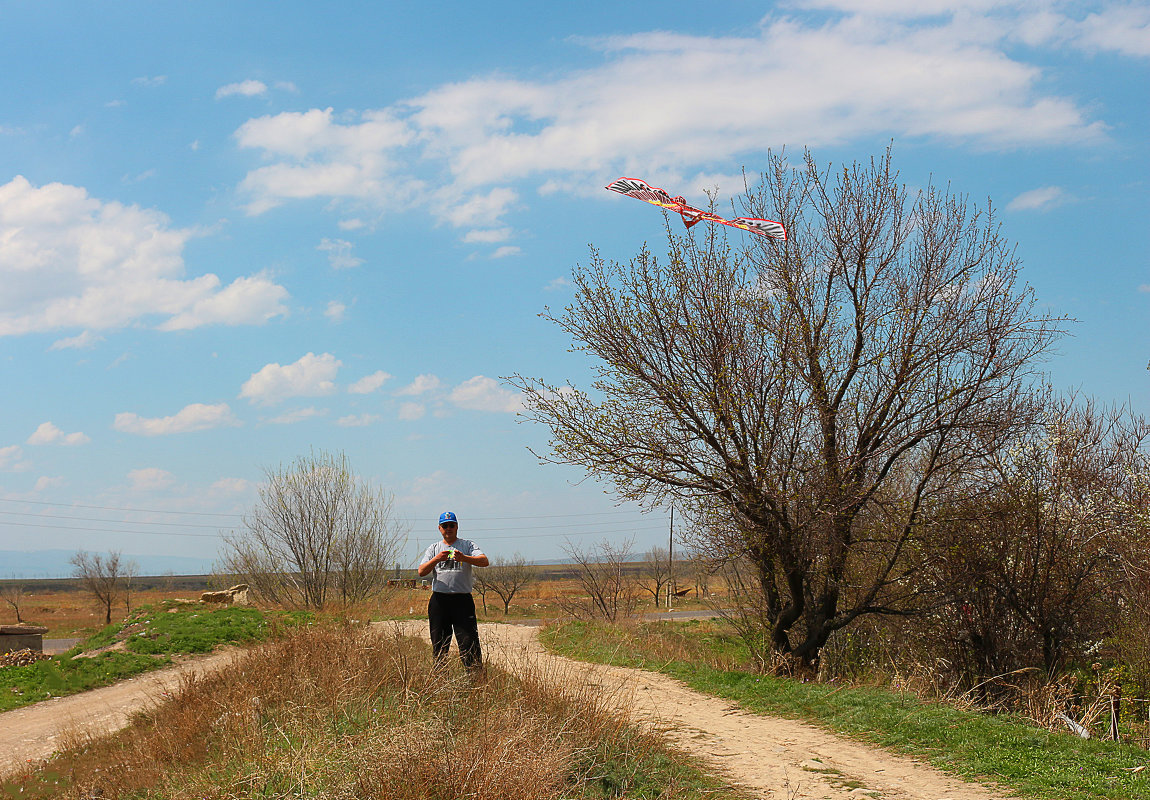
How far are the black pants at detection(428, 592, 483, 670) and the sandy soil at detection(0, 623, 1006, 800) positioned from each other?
0.33 m

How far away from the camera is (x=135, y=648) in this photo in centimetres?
1617

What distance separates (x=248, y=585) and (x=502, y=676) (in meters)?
26.5

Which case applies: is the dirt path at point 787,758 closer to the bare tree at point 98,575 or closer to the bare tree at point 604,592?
the bare tree at point 604,592

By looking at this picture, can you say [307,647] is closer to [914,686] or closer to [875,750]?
[875,750]

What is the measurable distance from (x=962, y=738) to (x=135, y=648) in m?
14.8

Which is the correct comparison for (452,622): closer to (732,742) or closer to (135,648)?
(732,742)

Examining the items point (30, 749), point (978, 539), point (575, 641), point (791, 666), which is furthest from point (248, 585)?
point (978, 539)

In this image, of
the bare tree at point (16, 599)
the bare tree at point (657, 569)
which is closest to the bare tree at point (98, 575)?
the bare tree at point (16, 599)

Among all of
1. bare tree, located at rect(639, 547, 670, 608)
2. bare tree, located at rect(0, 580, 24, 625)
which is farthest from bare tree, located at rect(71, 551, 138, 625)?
bare tree, located at rect(639, 547, 670, 608)

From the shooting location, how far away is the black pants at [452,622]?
7.91 meters

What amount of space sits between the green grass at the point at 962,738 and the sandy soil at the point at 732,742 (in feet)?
0.85

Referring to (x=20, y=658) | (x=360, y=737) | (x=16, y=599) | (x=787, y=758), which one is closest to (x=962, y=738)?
(x=787, y=758)

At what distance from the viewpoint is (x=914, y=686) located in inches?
421

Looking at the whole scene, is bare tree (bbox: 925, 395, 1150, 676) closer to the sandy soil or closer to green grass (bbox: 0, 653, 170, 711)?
the sandy soil
